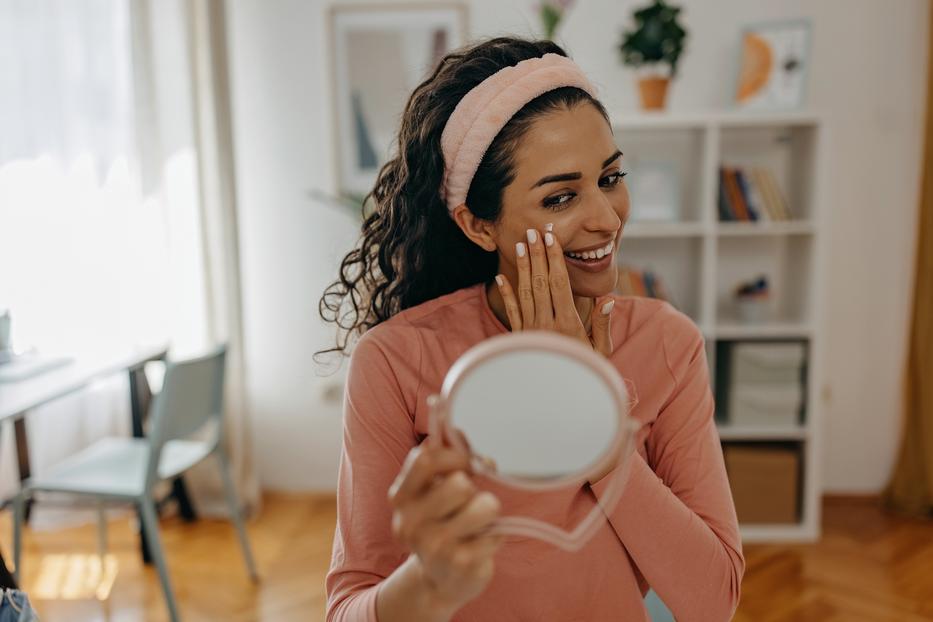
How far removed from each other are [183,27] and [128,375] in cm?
129

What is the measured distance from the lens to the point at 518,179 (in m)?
0.99

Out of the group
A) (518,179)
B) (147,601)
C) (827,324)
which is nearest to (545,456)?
(518,179)

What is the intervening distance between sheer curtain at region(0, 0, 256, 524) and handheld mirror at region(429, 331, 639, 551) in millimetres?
2303

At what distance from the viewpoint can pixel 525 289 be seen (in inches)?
34.7

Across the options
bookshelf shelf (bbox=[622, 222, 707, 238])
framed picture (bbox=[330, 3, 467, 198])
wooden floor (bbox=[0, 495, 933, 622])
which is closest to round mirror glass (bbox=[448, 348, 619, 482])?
wooden floor (bbox=[0, 495, 933, 622])

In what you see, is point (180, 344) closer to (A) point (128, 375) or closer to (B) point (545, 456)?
(A) point (128, 375)

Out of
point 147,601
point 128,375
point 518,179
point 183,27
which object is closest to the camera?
point 518,179

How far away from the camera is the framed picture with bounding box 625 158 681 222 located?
9.32 feet

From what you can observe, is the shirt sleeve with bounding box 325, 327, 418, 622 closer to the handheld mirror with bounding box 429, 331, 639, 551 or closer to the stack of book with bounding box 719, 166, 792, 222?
the handheld mirror with bounding box 429, 331, 639, 551

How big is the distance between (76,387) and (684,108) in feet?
7.86

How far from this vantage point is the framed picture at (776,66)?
2.79m

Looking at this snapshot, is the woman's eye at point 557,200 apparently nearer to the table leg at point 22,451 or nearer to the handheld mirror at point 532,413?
the handheld mirror at point 532,413

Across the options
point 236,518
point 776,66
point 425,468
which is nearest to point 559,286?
point 425,468

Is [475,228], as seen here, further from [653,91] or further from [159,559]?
[653,91]
